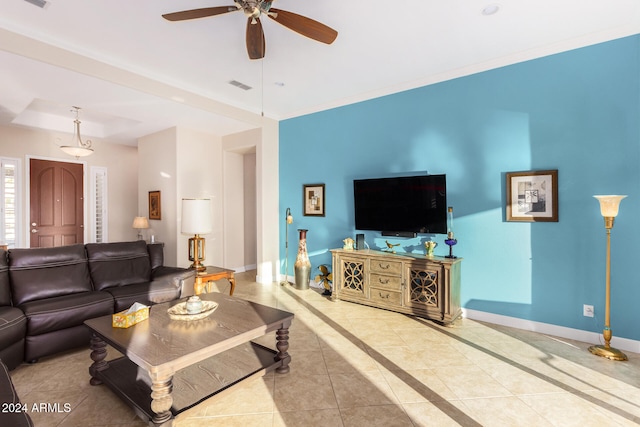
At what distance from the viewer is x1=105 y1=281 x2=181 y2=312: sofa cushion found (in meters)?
3.14

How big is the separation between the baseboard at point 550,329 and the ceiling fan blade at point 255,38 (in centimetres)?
347

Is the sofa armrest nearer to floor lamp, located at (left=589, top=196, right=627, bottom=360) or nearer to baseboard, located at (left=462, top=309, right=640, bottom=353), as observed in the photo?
baseboard, located at (left=462, top=309, right=640, bottom=353)

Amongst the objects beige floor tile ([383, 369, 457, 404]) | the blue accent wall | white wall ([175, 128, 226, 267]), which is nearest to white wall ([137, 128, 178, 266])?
white wall ([175, 128, 226, 267])

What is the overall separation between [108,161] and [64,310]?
4.91 metres

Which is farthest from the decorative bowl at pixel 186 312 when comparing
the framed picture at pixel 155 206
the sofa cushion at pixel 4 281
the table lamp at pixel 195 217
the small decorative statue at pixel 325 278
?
the framed picture at pixel 155 206

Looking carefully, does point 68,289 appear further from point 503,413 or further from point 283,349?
point 503,413

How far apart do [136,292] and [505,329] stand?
150 inches

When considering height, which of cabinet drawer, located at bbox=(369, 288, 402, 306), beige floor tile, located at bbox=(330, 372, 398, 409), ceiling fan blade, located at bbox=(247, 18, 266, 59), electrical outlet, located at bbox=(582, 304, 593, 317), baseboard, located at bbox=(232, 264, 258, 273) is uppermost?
ceiling fan blade, located at bbox=(247, 18, 266, 59)

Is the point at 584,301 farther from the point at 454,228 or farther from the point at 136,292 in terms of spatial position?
the point at 136,292

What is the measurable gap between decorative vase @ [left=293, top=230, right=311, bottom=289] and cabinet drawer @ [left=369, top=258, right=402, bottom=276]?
1282mm

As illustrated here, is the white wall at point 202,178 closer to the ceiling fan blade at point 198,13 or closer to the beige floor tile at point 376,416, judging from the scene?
the ceiling fan blade at point 198,13

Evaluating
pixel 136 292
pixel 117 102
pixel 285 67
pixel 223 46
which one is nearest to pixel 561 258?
pixel 285 67

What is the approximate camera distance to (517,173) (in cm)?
339

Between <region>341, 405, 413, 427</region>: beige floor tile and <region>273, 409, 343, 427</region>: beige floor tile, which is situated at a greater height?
<region>273, 409, 343, 427</region>: beige floor tile
